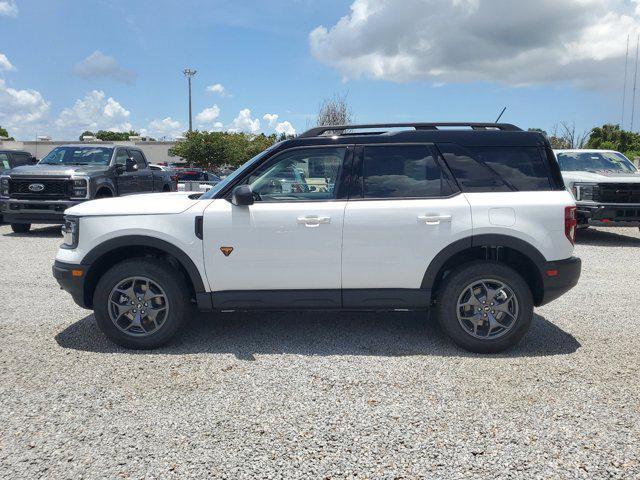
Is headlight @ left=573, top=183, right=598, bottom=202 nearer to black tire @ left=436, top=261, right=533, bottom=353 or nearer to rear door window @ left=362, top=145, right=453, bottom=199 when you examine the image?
black tire @ left=436, top=261, right=533, bottom=353

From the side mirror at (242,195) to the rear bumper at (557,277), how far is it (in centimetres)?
249

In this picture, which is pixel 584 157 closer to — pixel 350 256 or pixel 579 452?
pixel 350 256

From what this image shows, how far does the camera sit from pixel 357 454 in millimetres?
2896

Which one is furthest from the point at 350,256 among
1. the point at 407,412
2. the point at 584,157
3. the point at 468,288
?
the point at 584,157

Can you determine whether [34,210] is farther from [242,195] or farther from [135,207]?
[242,195]

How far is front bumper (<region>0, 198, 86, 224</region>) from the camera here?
425 inches

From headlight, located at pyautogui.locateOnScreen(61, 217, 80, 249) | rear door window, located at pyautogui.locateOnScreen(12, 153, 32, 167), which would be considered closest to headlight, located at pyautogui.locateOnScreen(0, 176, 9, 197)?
rear door window, located at pyautogui.locateOnScreen(12, 153, 32, 167)

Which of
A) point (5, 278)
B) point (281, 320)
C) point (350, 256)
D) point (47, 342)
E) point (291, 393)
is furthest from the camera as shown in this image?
point (5, 278)

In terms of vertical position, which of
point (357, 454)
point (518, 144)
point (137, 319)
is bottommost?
point (357, 454)

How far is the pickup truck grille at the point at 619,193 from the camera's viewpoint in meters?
10.3

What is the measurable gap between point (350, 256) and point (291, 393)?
123 centimetres

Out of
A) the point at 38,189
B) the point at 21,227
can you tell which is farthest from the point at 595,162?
the point at 21,227

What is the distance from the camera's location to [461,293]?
4348 millimetres

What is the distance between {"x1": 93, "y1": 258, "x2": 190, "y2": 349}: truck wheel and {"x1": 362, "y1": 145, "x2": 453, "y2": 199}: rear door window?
1.82 meters
